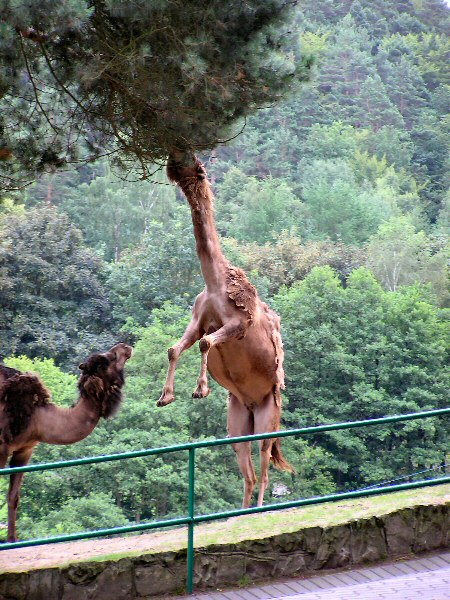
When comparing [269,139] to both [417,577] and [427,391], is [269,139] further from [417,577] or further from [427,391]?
[417,577]

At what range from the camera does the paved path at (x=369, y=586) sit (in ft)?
19.6

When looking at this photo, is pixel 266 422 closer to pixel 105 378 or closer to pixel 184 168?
pixel 105 378

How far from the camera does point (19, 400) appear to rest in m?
8.12

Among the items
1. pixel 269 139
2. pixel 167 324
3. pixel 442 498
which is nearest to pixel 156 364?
pixel 167 324

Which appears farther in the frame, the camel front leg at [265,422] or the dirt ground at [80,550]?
the camel front leg at [265,422]

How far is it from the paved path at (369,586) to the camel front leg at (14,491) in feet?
6.83

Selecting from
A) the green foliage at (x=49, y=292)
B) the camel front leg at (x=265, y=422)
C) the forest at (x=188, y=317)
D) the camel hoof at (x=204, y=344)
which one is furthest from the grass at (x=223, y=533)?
the green foliage at (x=49, y=292)

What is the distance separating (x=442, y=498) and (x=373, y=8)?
88.7m

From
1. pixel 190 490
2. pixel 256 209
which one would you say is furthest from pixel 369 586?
pixel 256 209

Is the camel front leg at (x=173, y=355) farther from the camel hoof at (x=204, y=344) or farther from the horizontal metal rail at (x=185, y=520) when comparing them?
the horizontal metal rail at (x=185, y=520)

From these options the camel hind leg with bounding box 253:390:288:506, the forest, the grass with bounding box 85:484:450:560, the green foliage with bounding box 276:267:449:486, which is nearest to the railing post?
the grass with bounding box 85:484:450:560

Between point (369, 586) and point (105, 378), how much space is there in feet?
9.80

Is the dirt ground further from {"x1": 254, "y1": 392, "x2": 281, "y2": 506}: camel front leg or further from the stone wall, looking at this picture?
{"x1": 254, "y1": 392, "x2": 281, "y2": 506}: camel front leg

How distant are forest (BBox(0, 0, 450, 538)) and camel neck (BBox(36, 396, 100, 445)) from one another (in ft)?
9.13
